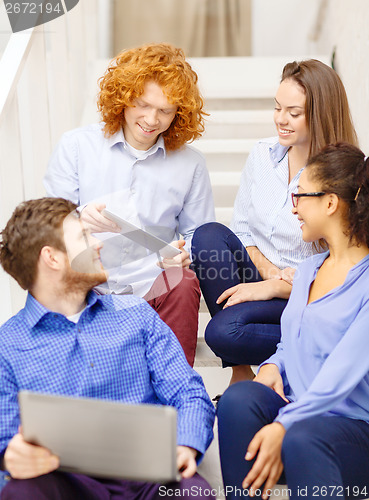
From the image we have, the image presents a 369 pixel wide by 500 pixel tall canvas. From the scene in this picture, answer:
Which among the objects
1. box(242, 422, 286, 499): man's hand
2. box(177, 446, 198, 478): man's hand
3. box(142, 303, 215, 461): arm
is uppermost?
box(142, 303, 215, 461): arm

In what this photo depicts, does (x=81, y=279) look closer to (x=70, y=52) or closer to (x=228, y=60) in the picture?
(x=70, y=52)

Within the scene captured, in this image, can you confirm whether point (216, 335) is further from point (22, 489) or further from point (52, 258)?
point (22, 489)

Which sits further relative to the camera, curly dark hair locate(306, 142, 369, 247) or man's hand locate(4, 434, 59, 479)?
curly dark hair locate(306, 142, 369, 247)

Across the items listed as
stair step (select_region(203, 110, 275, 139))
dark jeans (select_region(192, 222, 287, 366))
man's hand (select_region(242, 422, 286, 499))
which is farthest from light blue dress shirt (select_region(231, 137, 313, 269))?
stair step (select_region(203, 110, 275, 139))

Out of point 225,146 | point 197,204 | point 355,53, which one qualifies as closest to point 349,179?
point 197,204

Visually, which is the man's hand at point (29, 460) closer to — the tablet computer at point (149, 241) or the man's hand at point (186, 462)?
the man's hand at point (186, 462)

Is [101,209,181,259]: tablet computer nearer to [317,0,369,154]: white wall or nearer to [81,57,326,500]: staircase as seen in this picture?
[81,57,326,500]: staircase

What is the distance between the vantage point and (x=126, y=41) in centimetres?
492

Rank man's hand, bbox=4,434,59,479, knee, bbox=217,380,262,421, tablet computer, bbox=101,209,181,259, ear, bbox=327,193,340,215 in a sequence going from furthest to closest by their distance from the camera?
tablet computer, bbox=101,209,181,259 < ear, bbox=327,193,340,215 < knee, bbox=217,380,262,421 < man's hand, bbox=4,434,59,479

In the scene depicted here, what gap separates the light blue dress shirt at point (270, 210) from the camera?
6.96 feet

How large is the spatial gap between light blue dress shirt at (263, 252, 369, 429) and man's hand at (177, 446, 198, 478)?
0.68 feet

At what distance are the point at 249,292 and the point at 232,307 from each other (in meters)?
0.07

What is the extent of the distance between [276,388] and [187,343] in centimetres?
43

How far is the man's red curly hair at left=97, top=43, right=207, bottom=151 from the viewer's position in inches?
78.5
